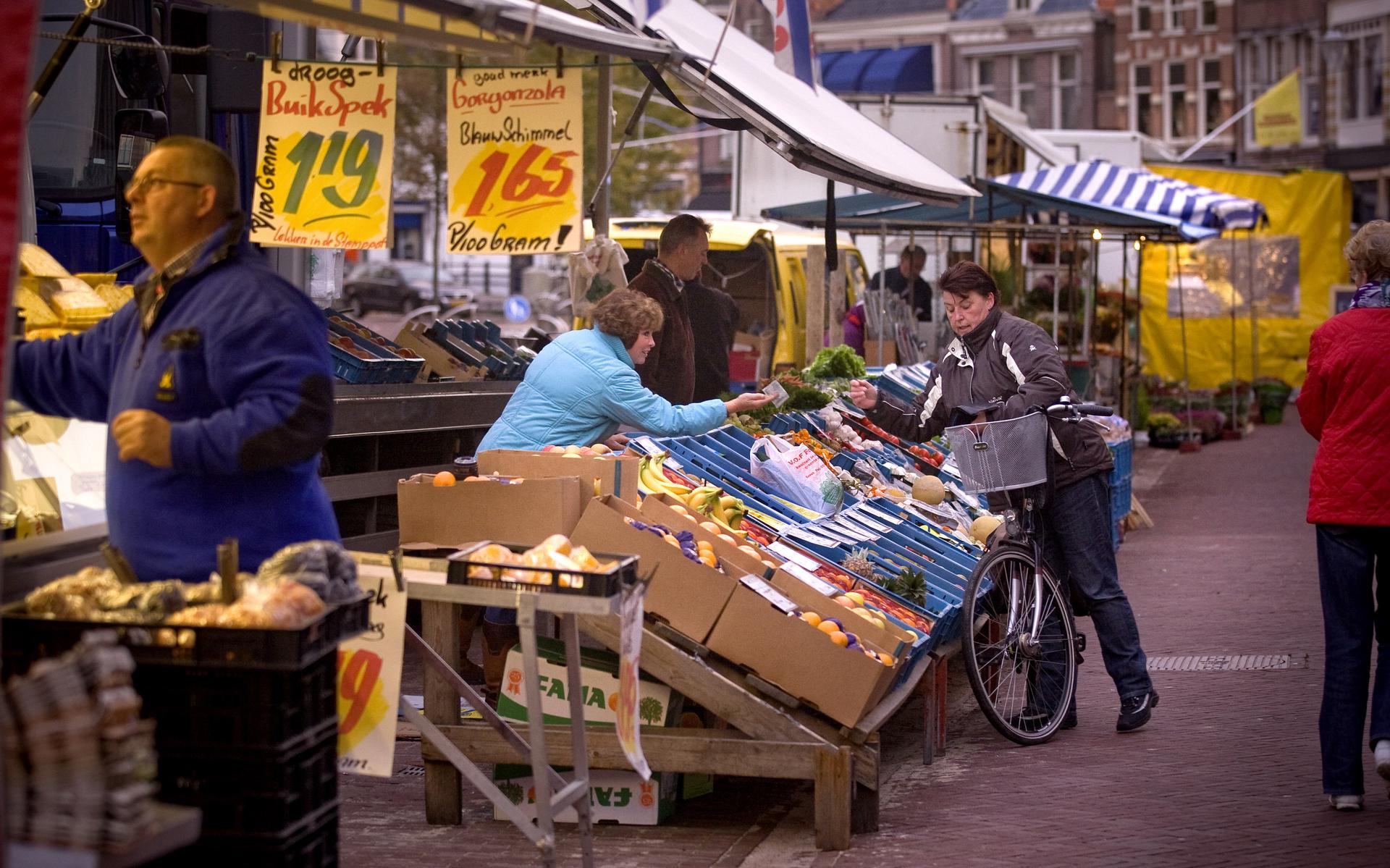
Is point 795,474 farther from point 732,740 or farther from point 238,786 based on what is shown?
point 238,786

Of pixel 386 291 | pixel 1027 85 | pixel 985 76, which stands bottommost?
pixel 386 291

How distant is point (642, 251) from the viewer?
13.5 metres

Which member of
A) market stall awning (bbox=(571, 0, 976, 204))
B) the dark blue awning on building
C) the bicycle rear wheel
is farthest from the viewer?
the dark blue awning on building

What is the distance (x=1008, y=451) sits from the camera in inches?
273

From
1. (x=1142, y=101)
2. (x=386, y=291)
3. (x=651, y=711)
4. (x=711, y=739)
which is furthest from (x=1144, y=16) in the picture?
(x=711, y=739)

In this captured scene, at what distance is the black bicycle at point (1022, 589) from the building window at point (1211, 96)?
139 feet

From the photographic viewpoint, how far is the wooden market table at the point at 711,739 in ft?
17.9

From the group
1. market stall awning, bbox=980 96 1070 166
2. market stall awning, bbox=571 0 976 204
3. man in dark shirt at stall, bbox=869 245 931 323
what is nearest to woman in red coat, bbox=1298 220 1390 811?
market stall awning, bbox=571 0 976 204

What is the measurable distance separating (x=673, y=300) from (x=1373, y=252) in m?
3.66

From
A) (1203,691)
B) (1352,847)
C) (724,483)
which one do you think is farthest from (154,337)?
(1203,691)

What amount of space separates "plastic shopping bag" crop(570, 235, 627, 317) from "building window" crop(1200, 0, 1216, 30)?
1642 inches

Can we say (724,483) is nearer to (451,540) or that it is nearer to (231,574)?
(451,540)

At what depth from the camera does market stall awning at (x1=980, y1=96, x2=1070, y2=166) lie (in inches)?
796

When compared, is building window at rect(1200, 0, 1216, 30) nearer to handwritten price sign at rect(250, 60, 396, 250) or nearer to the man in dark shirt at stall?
the man in dark shirt at stall
